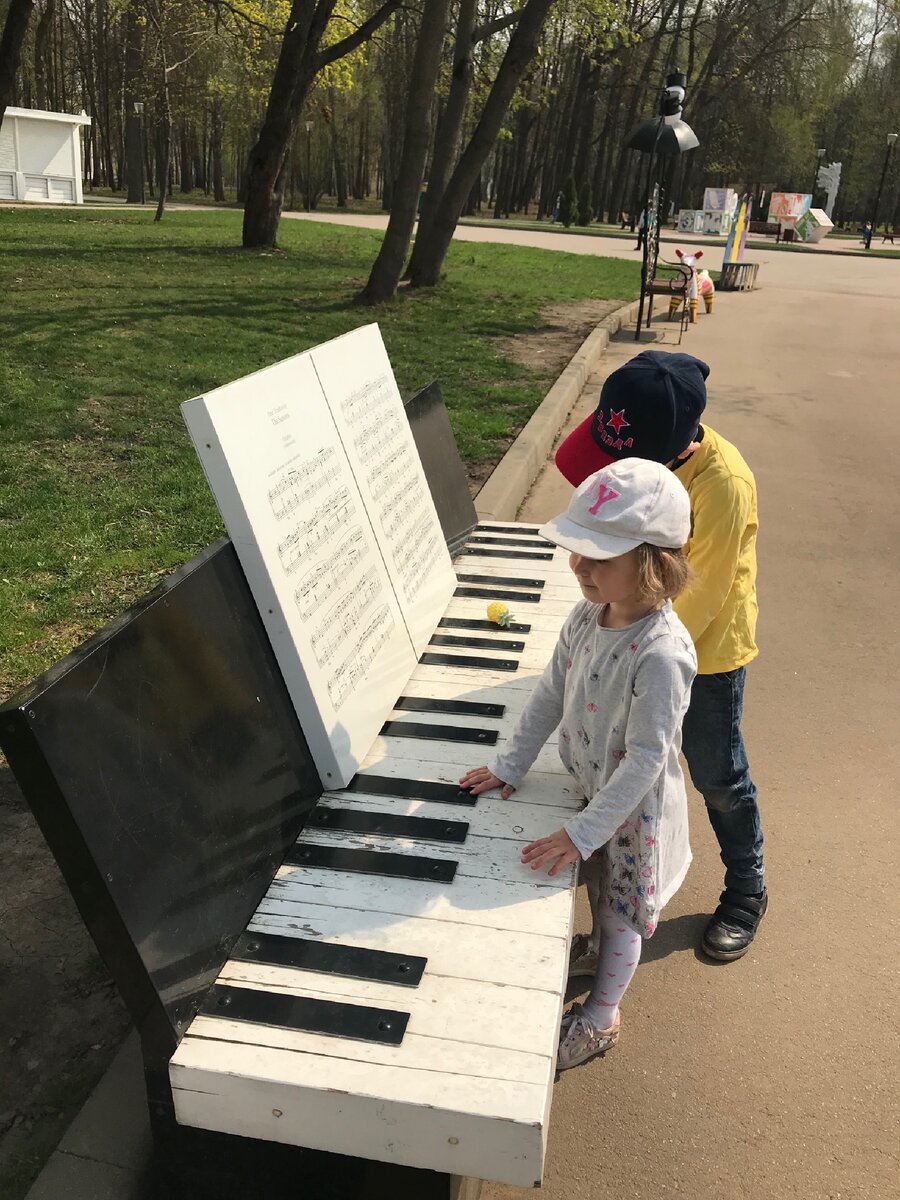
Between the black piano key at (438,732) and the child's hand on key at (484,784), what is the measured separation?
0.28m

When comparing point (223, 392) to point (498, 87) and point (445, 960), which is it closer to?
point (445, 960)

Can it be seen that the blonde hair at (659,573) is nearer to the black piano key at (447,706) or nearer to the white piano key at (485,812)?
the white piano key at (485,812)

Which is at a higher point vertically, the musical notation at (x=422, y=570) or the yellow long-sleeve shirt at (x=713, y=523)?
the yellow long-sleeve shirt at (x=713, y=523)

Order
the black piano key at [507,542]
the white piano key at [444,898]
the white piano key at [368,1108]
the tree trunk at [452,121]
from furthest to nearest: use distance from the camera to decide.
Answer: the tree trunk at [452,121]
the black piano key at [507,542]
the white piano key at [444,898]
the white piano key at [368,1108]

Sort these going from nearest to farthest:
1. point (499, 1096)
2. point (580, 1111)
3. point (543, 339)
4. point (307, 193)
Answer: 1. point (499, 1096)
2. point (580, 1111)
3. point (543, 339)
4. point (307, 193)

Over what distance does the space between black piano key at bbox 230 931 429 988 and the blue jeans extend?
115 cm

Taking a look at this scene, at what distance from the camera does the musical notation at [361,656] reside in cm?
290

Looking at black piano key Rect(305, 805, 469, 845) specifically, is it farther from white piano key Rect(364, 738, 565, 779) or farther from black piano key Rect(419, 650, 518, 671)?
black piano key Rect(419, 650, 518, 671)

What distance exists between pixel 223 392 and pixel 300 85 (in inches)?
742

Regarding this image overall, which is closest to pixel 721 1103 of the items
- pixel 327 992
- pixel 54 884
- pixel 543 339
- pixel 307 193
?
pixel 327 992

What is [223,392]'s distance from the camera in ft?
8.59

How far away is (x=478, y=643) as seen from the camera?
3.82 meters

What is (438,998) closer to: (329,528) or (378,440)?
(329,528)

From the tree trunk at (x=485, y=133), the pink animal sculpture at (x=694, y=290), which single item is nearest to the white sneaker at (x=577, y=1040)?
the tree trunk at (x=485, y=133)
